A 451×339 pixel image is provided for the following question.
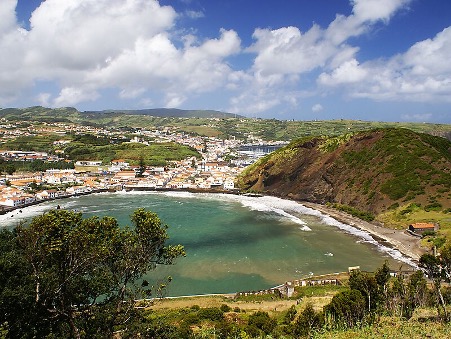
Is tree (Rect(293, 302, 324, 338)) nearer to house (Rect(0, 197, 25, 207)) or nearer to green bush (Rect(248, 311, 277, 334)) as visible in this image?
green bush (Rect(248, 311, 277, 334))

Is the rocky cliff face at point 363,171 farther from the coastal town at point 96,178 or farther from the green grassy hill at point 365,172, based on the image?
the coastal town at point 96,178

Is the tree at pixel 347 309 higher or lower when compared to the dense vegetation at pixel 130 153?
lower

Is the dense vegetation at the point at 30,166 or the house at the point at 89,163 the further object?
the house at the point at 89,163

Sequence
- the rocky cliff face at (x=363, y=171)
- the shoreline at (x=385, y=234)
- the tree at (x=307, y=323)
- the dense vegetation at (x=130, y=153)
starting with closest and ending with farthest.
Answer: the tree at (x=307, y=323), the shoreline at (x=385, y=234), the rocky cliff face at (x=363, y=171), the dense vegetation at (x=130, y=153)

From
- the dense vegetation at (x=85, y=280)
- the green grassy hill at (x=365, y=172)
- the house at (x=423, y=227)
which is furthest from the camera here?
the green grassy hill at (x=365, y=172)

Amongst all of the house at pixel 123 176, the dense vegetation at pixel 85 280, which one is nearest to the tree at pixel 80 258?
the dense vegetation at pixel 85 280

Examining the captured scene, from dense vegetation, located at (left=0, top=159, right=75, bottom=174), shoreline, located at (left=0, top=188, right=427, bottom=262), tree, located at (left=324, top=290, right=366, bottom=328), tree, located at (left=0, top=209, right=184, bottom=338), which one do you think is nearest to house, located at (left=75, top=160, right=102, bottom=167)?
dense vegetation, located at (left=0, top=159, right=75, bottom=174)

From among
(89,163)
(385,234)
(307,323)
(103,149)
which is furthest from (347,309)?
(103,149)
